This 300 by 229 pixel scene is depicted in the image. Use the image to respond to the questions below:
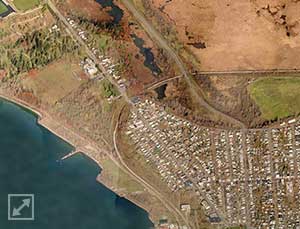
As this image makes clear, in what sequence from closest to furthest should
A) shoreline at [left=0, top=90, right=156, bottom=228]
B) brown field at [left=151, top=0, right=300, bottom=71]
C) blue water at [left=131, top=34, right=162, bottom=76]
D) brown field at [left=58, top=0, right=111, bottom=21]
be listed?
brown field at [left=151, top=0, right=300, bottom=71] < shoreline at [left=0, top=90, right=156, bottom=228] < blue water at [left=131, top=34, right=162, bottom=76] < brown field at [left=58, top=0, right=111, bottom=21]

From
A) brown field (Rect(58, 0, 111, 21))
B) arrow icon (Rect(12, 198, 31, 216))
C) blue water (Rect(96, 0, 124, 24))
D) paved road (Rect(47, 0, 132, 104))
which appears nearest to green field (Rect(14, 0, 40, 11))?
paved road (Rect(47, 0, 132, 104))

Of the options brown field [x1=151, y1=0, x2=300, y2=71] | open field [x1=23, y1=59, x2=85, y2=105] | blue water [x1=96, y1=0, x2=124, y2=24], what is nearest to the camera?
brown field [x1=151, y1=0, x2=300, y2=71]

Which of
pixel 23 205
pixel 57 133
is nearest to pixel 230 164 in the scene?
pixel 57 133

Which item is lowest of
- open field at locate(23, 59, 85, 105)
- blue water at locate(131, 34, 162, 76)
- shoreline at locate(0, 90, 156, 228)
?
shoreline at locate(0, 90, 156, 228)

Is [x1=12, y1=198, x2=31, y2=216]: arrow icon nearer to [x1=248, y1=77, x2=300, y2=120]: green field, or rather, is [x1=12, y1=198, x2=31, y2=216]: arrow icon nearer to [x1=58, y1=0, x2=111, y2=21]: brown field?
[x1=58, y1=0, x2=111, y2=21]: brown field

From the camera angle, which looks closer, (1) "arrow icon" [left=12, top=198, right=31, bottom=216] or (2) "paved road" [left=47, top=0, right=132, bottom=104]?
(1) "arrow icon" [left=12, top=198, right=31, bottom=216]

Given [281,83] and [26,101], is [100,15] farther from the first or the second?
[281,83]

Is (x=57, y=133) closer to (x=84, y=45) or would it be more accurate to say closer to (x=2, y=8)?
(x=84, y=45)

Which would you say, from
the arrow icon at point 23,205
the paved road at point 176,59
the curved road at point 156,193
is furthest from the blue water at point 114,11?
the arrow icon at point 23,205
